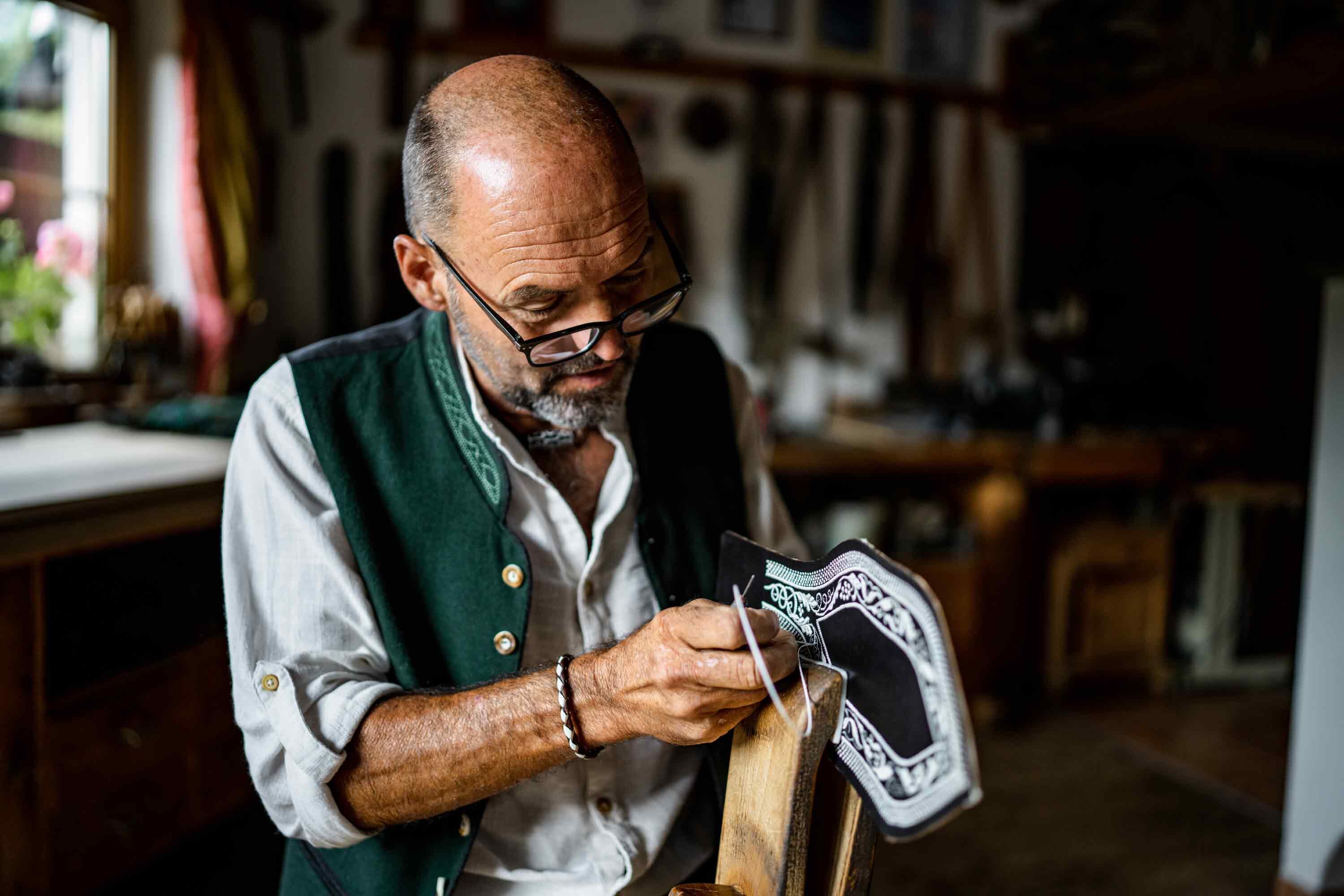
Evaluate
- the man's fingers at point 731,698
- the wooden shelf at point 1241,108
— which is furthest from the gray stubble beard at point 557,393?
the wooden shelf at point 1241,108

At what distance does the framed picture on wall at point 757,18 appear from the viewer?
4.05 m

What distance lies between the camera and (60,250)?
2.59m

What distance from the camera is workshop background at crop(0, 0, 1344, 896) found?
183cm

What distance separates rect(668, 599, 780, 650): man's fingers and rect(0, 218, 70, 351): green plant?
231cm

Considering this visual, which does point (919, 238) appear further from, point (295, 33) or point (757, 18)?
point (295, 33)

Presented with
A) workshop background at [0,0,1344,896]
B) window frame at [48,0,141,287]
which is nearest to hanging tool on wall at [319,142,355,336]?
workshop background at [0,0,1344,896]

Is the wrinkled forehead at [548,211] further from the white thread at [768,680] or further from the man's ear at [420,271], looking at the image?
the white thread at [768,680]

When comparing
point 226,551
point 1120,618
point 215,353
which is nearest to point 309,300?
point 215,353

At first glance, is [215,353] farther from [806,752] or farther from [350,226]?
[806,752]

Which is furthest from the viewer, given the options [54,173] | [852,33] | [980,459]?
[852,33]

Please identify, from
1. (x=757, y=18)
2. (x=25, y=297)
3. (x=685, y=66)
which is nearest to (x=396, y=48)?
(x=685, y=66)

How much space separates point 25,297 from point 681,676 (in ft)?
7.94

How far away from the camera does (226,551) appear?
1047 mm

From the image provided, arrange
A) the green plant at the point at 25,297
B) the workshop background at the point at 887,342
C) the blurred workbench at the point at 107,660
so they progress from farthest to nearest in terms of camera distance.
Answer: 1. the green plant at the point at 25,297
2. the workshop background at the point at 887,342
3. the blurred workbench at the point at 107,660
